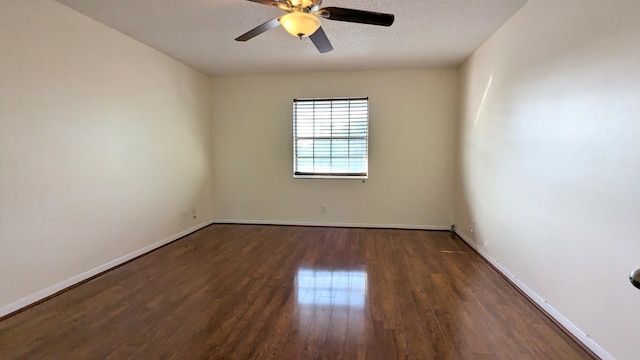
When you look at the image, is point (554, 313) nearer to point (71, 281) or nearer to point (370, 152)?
point (370, 152)

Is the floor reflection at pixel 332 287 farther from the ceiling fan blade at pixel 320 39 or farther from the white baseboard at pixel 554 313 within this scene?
the ceiling fan blade at pixel 320 39

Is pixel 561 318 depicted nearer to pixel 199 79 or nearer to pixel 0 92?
pixel 0 92

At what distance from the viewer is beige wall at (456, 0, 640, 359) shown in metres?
1.66

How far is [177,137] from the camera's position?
4.33 meters

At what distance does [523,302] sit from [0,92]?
4227mm

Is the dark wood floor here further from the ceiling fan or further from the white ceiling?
the white ceiling

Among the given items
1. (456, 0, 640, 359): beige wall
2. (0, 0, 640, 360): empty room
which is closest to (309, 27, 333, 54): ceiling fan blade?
(0, 0, 640, 360): empty room

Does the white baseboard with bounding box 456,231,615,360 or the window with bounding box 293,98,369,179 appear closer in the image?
the white baseboard with bounding box 456,231,615,360

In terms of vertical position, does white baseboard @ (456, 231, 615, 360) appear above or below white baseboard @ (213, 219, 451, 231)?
below

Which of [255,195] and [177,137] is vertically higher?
[177,137]

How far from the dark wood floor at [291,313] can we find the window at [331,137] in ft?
5.64

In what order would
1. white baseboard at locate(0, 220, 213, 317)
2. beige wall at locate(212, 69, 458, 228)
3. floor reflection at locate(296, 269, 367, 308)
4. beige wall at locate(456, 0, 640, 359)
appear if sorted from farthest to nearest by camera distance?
beige wall at locate(212, 69, 458, 228), floor reflection at locate(296, 269, 367, 308), white baseboard at locate(0, 220, 213, 317), beige wall at locate(456, 0, 640, 359)

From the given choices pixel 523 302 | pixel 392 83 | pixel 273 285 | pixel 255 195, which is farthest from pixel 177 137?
pixel 523 302

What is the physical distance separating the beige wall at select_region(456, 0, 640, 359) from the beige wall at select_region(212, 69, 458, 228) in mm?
1423
